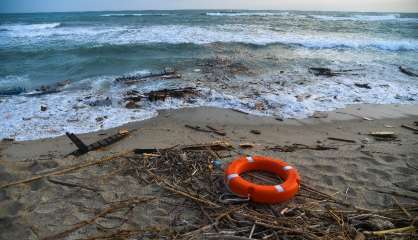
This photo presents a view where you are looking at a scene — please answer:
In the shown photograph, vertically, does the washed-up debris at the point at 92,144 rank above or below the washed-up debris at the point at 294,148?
above

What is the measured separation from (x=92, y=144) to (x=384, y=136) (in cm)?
524

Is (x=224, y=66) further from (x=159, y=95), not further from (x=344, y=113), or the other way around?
(x=344, y=113)

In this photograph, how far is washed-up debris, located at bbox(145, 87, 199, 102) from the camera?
24.6 feet

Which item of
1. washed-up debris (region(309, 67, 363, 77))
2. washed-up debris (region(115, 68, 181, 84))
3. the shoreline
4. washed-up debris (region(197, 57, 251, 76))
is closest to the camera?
the shoreline

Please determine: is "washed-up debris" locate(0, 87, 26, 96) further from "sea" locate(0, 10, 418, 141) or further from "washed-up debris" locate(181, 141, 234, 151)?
"washed-up debris" locate(181, 141, 234, 151)

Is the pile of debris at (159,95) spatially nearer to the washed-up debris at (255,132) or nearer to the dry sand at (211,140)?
the dry sand at (211,140)

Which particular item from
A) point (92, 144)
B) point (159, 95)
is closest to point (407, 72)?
point (159, 95)

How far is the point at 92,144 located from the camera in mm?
4875

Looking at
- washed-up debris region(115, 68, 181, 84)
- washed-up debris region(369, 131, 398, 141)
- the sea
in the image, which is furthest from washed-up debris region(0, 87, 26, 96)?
washed-up debris region(369, 131, 398, 141)

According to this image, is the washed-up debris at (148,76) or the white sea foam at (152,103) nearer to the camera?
the white sea foam at (152,103)

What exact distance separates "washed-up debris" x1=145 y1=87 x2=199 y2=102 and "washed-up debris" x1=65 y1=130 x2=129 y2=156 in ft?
6.81

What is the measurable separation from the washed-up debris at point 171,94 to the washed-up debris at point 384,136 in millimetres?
4350

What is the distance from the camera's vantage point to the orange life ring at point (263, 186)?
321cm

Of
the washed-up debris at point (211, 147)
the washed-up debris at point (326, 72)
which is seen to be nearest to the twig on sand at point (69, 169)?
the washed-up debris at point (211, 147)
